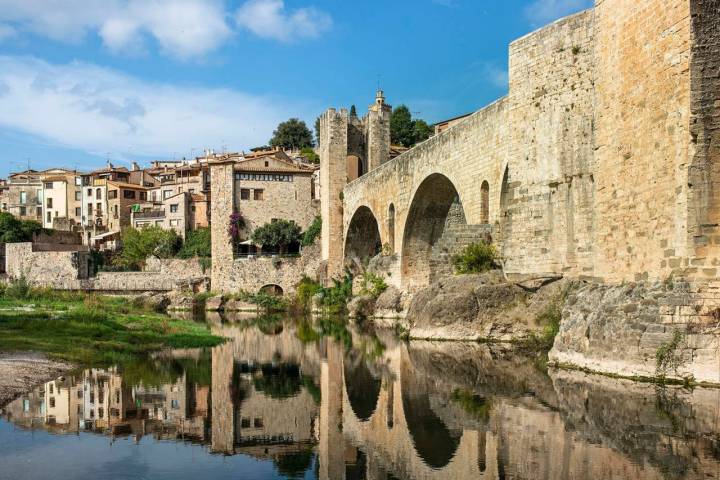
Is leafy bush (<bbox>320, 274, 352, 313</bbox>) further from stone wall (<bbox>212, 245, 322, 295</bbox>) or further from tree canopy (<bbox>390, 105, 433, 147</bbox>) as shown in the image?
tree canopy (<bbox>390, 105, 433, 147</bbox>)

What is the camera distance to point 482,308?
1980 cm

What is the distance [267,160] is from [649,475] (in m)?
51.5

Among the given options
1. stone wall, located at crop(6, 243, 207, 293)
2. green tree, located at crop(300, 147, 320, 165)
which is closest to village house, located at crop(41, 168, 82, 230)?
green tree, located at crop(300, 147, 320, 165)

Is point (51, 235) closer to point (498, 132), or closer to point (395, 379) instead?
point (498, 132)

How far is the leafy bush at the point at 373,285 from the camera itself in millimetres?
37344

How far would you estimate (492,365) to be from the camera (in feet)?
50.6

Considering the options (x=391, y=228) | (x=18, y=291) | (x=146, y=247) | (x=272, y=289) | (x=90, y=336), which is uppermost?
→ (x=146, y=247)

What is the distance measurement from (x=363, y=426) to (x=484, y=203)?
1594cm

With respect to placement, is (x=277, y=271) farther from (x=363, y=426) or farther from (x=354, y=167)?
(x=363, y=426)

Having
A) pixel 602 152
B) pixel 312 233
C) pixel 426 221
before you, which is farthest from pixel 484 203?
pixel 312 233

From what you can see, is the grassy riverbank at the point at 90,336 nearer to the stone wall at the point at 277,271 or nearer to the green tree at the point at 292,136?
the stone wall at the point at 277,271

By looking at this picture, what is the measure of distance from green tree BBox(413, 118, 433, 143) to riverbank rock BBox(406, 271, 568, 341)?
64714 mm

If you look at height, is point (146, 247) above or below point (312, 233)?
below

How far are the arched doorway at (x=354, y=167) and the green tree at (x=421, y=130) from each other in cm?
3526
